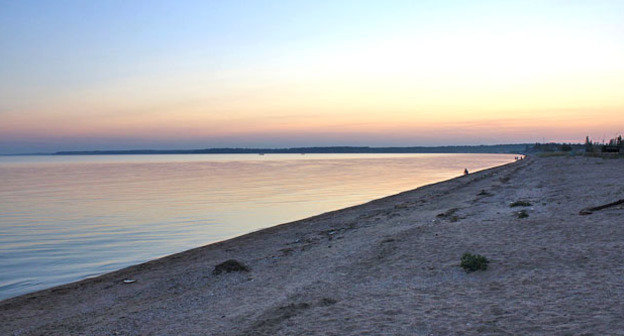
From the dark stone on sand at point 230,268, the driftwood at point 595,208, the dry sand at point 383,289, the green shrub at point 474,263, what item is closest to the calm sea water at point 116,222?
the dry sand at point 383,289

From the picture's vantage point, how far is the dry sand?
7.33 metres

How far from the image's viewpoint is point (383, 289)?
939 centimetres

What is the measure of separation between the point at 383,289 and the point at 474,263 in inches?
85.9

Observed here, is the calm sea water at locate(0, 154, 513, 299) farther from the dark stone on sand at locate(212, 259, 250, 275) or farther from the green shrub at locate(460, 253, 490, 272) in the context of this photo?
the green shrub at locate(460, 253, 490, 272)

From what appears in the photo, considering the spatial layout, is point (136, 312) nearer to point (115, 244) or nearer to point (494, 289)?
point (494, 289)

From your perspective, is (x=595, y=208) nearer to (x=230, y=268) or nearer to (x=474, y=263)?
(x=474, y=263)

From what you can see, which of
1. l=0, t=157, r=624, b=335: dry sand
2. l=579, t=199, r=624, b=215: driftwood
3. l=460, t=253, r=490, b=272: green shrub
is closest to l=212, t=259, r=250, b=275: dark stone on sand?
l=0, t=157, r=624, b=335: dry sand

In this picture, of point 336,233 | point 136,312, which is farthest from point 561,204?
point 136,312

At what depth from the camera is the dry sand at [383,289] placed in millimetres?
7328

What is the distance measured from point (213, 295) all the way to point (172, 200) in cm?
2918

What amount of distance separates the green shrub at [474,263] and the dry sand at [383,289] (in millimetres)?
188

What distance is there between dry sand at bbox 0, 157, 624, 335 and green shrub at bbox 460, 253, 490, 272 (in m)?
0.19

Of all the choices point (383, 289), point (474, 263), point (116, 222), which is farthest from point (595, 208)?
point (116, 222)

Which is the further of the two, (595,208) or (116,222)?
(116,222)
